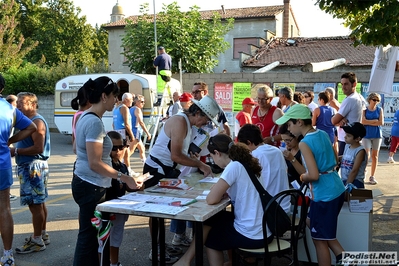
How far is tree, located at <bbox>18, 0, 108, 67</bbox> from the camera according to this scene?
40.6 m

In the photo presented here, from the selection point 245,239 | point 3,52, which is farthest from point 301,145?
point 3,52

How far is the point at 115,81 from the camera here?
45.9ft

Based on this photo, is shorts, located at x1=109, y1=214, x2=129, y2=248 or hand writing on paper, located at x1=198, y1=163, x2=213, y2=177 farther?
hand writing on paper, located at x1=198, y1=163, x2=213, y2=177

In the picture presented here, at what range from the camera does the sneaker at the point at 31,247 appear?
4677 millimetres

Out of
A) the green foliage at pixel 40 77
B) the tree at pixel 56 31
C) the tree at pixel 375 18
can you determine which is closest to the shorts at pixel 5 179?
the tree at pixel 375 18

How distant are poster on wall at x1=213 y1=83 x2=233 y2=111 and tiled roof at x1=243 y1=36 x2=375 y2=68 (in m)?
6.42

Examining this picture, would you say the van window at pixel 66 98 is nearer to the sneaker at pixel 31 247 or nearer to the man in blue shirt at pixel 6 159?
the sneaker at pixel 31 247

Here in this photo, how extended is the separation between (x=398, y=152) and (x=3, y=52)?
25.7m

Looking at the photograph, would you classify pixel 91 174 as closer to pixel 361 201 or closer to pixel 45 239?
pixel 45 239

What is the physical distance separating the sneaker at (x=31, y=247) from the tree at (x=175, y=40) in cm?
1317

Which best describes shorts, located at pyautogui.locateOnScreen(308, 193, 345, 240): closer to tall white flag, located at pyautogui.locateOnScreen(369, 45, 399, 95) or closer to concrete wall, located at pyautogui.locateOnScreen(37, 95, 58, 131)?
tall white flag, located at pyautogui.locateOnScreen(369, 45, 399, 95)

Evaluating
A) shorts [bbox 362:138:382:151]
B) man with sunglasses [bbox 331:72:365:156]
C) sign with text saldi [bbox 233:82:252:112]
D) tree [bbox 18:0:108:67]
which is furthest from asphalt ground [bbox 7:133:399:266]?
tree [bbox 18:0:108:67]

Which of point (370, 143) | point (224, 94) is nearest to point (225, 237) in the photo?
point (370, 143)

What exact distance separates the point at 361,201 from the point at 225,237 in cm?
148
